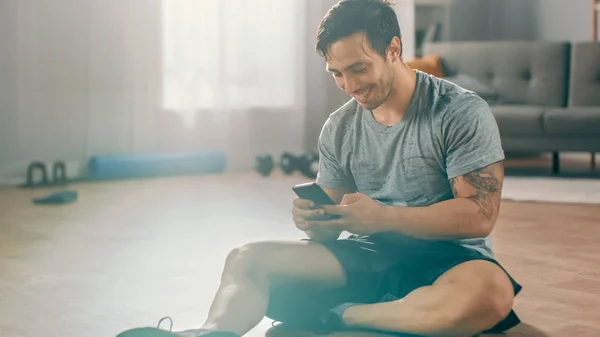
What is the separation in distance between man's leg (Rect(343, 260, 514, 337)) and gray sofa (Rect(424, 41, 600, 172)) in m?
3.28

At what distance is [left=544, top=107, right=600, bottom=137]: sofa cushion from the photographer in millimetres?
4730

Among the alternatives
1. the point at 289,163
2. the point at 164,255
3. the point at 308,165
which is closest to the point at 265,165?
the point at 289,163

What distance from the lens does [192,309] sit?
215 cm

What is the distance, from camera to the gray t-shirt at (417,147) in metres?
1.68

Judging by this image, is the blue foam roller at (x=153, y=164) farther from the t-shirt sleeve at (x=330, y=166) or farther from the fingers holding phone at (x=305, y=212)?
the fingers holding phone at (x=305, y=212)

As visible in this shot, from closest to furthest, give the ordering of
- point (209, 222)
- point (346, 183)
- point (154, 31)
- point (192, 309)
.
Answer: point (346, 183) < point (192, 309) < point (209, 222) < point (154, 31)

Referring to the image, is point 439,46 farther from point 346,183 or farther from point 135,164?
point 346,183

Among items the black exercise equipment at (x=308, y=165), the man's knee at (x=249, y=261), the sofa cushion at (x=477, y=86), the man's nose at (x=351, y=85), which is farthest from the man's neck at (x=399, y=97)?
the sofa cushion at (x=477, y=86)

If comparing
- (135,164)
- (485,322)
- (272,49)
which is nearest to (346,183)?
(485,322)

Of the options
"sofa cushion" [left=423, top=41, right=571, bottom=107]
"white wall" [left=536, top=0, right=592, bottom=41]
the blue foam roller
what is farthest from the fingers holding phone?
"white wall" [left=536, top=0, right=592, bottom=41]

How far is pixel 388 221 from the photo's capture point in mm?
1693

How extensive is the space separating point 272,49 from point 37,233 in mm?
2564

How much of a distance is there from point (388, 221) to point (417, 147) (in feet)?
0.53

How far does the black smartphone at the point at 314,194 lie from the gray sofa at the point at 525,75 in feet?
10.8
